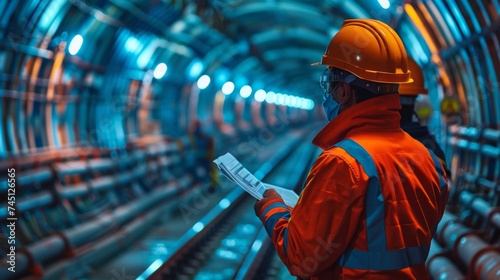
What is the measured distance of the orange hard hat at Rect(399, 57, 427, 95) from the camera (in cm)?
408

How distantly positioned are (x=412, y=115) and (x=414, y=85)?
265mm

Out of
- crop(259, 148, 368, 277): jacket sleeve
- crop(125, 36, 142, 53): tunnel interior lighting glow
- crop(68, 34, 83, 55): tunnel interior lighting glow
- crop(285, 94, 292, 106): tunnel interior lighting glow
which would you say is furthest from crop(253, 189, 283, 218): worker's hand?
crop(285, 94, 292, 106): tunnel interior lighting glow

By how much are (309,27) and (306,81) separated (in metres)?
21.4

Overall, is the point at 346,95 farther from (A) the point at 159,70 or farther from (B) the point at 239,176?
(A) the point at 159,70

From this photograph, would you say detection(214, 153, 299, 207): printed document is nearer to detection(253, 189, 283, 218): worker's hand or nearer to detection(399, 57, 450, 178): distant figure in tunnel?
detection(253, 189, 283, 218): worker's hand

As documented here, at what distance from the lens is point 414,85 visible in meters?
4.23

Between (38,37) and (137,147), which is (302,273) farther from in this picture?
(137,147)

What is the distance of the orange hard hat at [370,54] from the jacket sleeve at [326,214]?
397mm

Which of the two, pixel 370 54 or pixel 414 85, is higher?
pixel 370 54

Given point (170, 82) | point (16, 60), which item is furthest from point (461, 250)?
point (170, 82)

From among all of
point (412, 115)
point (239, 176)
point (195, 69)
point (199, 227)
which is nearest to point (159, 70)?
point (195, 69)

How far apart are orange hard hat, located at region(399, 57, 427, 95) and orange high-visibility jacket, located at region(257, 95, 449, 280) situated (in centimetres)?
163

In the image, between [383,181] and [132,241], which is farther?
[132,241]

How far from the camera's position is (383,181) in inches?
90.2
